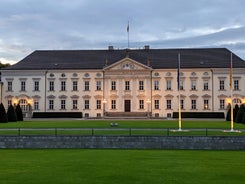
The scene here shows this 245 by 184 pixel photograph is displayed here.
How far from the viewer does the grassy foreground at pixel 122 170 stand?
1317 cm

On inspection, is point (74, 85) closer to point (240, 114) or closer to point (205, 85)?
point (205, 85)

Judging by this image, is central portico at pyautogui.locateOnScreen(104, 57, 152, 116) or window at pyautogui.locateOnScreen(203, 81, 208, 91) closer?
window at pyautogui.locateOnScreen(203, 81, 208, 91)

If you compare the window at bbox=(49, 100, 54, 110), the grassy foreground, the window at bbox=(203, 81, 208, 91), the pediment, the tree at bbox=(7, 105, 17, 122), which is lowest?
the grassy foreground

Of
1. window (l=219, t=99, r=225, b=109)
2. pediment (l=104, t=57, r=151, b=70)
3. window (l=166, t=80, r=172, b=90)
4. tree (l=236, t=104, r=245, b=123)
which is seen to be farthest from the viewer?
window (l=166, t=80, r=172, b=90)

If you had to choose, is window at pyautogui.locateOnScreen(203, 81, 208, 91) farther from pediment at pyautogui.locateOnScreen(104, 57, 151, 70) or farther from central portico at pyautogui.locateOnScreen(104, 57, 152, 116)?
pediment at pyautogui.locateOnScreen(104, 57, 151, 70)

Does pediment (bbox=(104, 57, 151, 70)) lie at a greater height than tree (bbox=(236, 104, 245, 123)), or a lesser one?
greater

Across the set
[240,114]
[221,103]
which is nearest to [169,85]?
[221,103]

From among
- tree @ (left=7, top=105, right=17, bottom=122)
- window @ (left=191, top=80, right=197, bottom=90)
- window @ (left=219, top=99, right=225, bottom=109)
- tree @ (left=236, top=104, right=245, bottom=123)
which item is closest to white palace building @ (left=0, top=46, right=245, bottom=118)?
window @ (left=219, top=99, right=225, bottom=109)

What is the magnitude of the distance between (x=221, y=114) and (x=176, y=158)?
40722 mm

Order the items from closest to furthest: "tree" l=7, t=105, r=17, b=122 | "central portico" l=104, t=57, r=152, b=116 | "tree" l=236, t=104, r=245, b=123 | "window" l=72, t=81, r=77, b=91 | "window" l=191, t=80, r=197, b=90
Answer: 1. "tree" l=236, t=104, r=245, b=123
2. "tree" l=7, t=105, r=17, b=122
3. "window" l=191, t=80, r=197, b=90
4. "central portico" l=104, t=57, r=152, b=116
5. "window" l=72, t=81, r=77, b=91

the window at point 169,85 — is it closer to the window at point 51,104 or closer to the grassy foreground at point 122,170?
the window at point 51,104

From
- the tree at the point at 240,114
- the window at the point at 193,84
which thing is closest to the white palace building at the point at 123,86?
the window at the point at 193,84

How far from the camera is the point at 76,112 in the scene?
200 feet

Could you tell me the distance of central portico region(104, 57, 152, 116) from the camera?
2406 inches
